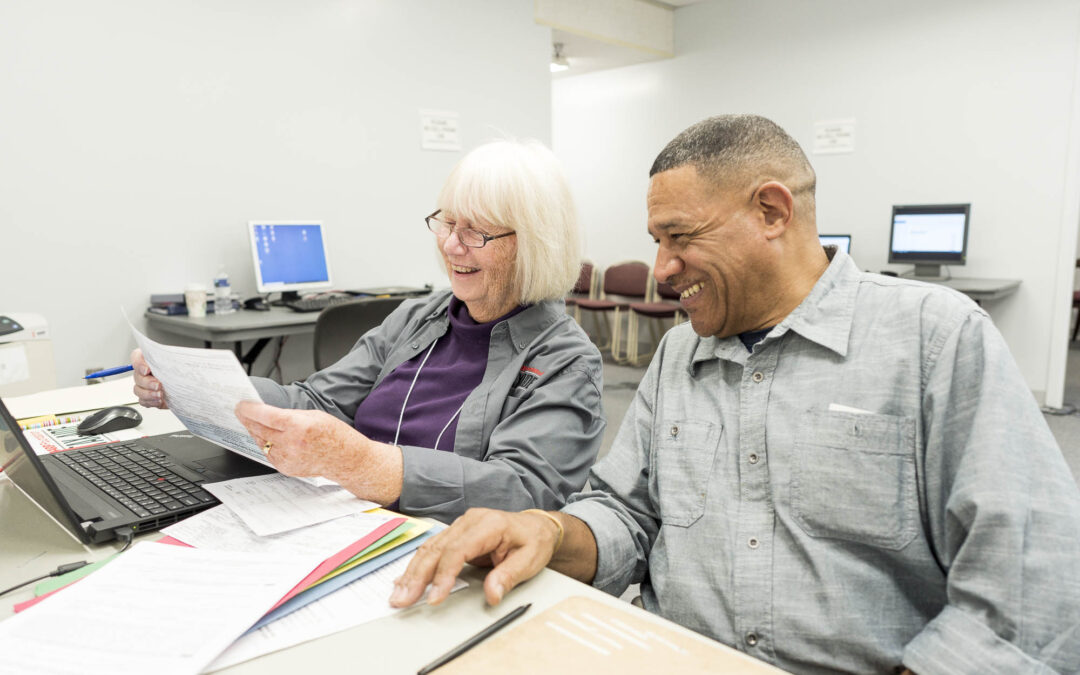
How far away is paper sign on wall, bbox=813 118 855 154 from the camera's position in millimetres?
5141

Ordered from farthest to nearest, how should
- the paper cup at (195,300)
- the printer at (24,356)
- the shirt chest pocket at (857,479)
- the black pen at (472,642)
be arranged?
1. the paper cup at (195,300)
2. the printer at (24,356)
3. the shirt chest pocket at (857,479)
4. the black pen at (472,642)

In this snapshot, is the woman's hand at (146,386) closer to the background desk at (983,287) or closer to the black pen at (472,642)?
the black pen at (472,642)

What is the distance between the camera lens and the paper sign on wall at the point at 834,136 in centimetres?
514

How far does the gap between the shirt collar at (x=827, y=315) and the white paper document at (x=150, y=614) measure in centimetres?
66

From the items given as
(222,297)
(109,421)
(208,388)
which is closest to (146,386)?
(109,421)

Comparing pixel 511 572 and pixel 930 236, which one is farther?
pixel 930 236

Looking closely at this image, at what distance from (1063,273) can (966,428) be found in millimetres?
4512

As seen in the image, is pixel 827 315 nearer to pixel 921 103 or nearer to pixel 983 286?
pixel 983 286

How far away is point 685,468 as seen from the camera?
100 centimetres

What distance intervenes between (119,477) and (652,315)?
16.0 ft

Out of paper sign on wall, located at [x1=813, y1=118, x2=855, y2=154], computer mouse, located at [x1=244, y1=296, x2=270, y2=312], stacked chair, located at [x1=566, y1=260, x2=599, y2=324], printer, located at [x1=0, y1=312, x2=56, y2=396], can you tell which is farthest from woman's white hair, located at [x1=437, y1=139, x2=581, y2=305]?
stacked chair, located at [x1=566, y1=260, x2=599, y2=324]

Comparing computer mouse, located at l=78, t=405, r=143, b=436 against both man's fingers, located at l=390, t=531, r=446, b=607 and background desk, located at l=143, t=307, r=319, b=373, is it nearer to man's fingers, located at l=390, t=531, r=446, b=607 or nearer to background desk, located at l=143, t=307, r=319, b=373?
man's fingers, located at l=390, t=531, r=446, b=607

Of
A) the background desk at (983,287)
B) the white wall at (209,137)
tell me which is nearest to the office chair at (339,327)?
the white wall at (209,137)

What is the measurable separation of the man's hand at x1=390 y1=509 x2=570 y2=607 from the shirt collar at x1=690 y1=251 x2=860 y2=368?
39 cm
